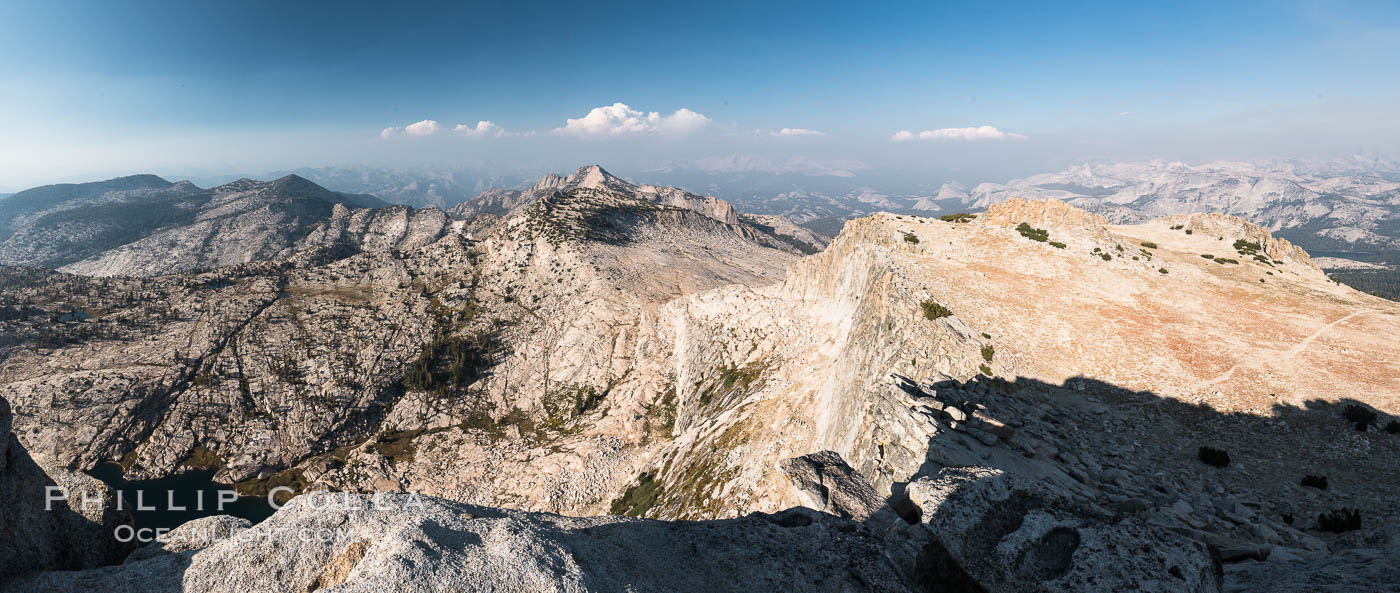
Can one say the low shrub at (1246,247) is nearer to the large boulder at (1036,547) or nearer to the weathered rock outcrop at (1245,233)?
the weathered rock outcrop at (1245,233)

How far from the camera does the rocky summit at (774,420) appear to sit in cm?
984

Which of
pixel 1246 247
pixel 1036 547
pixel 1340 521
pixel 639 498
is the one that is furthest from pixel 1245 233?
pixel 639 498

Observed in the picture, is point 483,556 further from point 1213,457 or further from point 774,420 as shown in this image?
point 774,420

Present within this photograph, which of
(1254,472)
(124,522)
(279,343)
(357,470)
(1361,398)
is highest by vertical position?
(124,522)

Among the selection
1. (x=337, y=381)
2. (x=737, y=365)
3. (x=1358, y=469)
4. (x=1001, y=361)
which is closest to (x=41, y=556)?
(x=1001, y=361)

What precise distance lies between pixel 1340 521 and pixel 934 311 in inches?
771

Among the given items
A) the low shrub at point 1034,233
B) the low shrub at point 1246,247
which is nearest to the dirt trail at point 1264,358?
the low shrub at point 1034,233

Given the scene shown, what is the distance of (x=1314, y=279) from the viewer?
39.0 metres

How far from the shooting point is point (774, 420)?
40.8m

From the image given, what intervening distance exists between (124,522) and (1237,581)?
26.7m

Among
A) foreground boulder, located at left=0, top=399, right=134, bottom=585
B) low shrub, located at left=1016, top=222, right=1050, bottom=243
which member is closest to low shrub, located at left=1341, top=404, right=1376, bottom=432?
low shrub, located at left=1016, top=222, right=1050, bottom=243

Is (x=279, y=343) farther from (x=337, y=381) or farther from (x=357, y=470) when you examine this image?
(x=357, y=470)

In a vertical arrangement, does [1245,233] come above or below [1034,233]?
below

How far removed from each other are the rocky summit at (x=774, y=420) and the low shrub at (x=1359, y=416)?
143 mm
